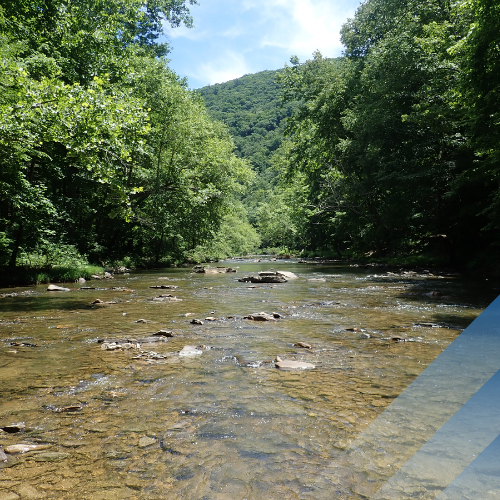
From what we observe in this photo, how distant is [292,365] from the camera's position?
4.88 m

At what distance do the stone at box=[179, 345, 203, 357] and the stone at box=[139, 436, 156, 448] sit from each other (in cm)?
236

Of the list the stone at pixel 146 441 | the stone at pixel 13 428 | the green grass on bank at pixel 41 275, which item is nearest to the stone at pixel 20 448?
the stone at pixel 13 428

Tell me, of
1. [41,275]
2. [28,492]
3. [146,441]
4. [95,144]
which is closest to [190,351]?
[146,441]

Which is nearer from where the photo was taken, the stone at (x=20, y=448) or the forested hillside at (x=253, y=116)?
the stone at (x=20, y=448)

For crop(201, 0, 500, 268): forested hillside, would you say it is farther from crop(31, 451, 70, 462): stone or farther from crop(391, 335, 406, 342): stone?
crop(31, 451, 70, 462): stone

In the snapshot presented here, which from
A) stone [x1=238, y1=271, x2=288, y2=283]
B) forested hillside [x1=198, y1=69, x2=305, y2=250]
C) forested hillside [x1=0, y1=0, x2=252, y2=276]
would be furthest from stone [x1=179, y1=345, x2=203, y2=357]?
forested hillside [x1=198, y1=69, x2=305, y2=250]

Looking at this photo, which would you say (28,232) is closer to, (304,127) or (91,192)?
(91,192)

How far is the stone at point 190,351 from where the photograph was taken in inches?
213

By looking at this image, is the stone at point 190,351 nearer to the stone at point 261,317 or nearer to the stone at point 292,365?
the stone at point 292,365

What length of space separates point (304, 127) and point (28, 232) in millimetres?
23470

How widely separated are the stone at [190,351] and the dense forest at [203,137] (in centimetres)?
735

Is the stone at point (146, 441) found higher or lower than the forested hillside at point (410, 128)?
lower

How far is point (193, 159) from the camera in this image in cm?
2589

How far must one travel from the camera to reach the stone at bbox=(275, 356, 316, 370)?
482cm
